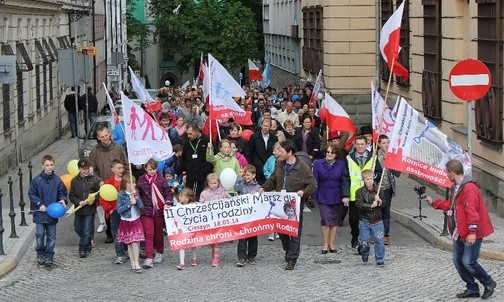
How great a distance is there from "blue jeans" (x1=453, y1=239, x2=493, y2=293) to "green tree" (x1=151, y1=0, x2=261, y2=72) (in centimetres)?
5924

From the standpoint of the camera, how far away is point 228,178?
1568cm

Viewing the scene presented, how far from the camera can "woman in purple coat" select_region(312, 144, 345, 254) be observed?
15.5 m

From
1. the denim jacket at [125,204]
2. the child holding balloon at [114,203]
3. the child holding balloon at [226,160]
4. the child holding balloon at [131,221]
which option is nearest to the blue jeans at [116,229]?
the child holding balloon at [114,203]

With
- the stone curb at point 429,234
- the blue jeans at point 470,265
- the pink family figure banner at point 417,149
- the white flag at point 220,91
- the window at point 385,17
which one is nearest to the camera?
the blue jeans at point 470,265

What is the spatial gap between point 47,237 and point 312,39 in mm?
28013

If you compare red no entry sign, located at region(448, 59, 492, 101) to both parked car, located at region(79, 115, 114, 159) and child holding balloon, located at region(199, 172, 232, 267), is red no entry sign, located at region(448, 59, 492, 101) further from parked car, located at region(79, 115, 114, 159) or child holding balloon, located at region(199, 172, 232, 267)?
parked car, located at region(79, 115, 114, 159)

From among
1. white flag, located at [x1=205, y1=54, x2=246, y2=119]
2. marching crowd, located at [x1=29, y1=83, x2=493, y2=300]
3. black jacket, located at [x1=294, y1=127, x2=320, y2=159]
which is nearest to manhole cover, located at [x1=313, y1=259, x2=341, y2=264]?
marching crowd, located at [x1=29, y1=83, x2=493, y2=300]

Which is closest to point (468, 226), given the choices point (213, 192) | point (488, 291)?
point (488, 291)

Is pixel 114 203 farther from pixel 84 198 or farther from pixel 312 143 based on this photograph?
pixel 312 143

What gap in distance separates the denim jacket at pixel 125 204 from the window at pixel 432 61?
10.4m

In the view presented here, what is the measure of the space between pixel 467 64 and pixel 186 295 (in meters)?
4.94

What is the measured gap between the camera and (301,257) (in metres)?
15.6

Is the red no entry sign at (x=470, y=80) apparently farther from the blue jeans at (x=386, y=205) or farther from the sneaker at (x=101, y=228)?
the sneaker at (x=101, y=228)

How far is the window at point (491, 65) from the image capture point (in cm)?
1880
